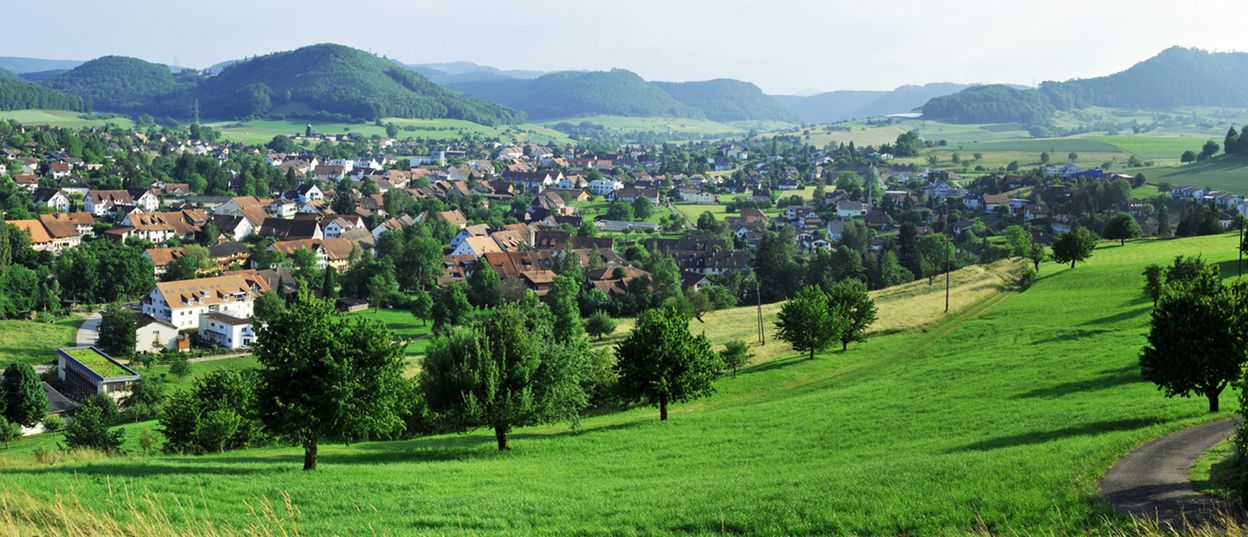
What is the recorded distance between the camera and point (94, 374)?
50188mm

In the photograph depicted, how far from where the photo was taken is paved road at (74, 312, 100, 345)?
200ft

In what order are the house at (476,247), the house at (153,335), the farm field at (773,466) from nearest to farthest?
the farm field at (773,466) → the house at (153,335) → the house at (476,247)

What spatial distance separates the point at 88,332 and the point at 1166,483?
214 ft

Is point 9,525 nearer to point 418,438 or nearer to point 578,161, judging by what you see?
point 418,438

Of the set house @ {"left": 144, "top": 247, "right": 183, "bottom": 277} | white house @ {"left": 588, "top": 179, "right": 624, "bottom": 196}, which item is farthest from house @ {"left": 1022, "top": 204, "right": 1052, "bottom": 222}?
house @ {"left": 144, "top": 247, "right": 183, "bottom": 277}

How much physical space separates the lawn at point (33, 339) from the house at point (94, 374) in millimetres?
3635

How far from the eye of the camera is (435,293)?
7481 centimetres

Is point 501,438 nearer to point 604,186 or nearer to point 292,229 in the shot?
point 292,229

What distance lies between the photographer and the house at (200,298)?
213ft

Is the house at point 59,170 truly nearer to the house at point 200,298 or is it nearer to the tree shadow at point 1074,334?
Result: the house at point 200,298

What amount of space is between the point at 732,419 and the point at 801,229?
90416 millimetres

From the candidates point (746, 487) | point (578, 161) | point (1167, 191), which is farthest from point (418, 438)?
point (578, 161)

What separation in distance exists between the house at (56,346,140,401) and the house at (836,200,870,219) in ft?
295

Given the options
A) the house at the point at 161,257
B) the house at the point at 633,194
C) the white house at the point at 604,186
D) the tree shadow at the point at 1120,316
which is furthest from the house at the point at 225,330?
the white house at the point at 604,186
